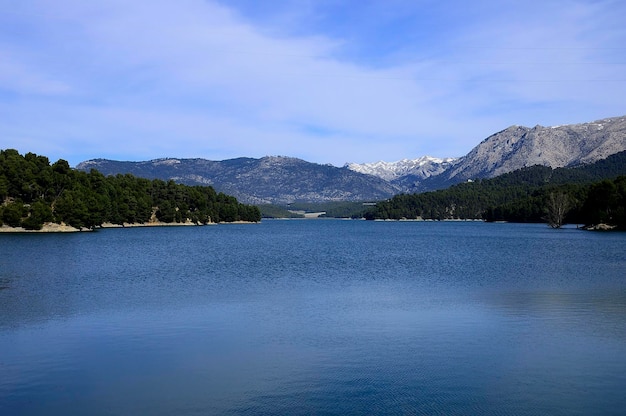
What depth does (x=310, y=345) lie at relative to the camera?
2273 cm

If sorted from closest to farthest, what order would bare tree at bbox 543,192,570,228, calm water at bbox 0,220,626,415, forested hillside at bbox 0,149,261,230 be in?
1. calm water at bbox 0,220,626,415
2. forested hillside at bbox 0,149,261,230
3. bare tree at bbox 543,192,570,228

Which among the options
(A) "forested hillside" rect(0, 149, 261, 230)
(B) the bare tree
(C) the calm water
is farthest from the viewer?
(B) the bare tree

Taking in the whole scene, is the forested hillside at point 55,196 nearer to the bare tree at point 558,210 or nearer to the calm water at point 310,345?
the calm water at point 310,345

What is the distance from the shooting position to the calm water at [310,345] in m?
16.3

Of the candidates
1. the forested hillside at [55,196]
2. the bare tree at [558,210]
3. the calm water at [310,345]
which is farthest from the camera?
the bare tree at [558,210]

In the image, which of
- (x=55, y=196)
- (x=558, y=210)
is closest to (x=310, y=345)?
(x=55, y=196)

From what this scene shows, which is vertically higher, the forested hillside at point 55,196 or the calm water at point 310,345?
the forested hillside at point 55,196

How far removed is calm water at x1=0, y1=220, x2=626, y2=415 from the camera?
53.5 feet

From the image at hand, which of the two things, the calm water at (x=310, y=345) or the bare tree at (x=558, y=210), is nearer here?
the calm water at (x=310, y=345)

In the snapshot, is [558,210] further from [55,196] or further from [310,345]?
[310,345]

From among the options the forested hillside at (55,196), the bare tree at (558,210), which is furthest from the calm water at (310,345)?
the bare tree at (558,210)

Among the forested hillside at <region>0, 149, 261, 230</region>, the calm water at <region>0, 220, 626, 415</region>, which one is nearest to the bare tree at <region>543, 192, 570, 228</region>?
the forested hillside at <region>0, 149, 261, 230</region>

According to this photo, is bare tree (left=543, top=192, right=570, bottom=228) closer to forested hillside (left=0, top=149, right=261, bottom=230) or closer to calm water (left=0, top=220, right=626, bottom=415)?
forested hillside (left=0, top=149, right=261, bottom=230)

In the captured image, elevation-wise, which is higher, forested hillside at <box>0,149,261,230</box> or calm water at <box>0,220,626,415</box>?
forested hillside at <box>0,149,261,230</box>
